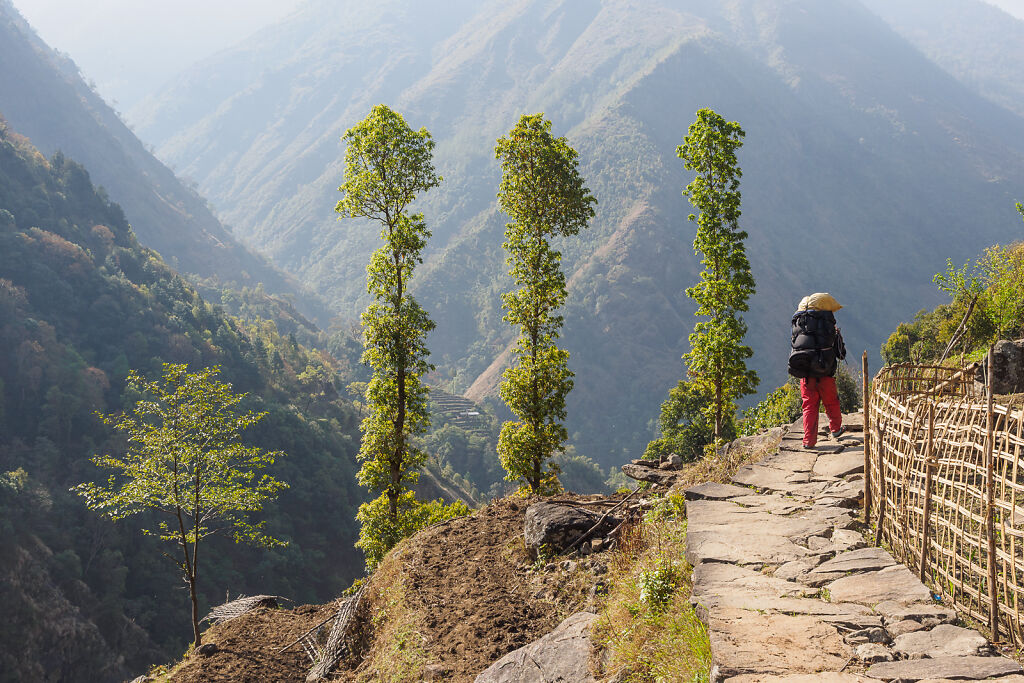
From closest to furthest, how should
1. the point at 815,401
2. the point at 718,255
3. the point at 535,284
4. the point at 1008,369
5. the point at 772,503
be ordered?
1. the point at 772,503
2. the point at 815,401
3. the point at 1008,369
4. the point at 718,255
5. the point at 535,284

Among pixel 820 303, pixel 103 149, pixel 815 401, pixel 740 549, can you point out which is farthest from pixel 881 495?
pixel 103 149

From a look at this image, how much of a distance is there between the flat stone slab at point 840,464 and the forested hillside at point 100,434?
135ft

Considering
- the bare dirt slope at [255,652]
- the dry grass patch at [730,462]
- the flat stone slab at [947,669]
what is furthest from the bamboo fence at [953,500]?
the bare dirt slope at [255,652]

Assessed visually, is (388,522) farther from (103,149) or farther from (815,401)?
(103,149)

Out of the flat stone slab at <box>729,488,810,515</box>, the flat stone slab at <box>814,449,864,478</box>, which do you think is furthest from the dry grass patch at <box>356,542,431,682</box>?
the flat stone slab at <box>814,449,864,478</box>

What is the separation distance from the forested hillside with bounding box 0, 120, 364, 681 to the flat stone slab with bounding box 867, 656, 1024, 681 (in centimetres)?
4277

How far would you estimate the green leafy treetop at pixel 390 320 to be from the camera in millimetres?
16828

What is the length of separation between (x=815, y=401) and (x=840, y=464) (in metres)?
0.94

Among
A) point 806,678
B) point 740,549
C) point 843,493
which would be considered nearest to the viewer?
point 806,678

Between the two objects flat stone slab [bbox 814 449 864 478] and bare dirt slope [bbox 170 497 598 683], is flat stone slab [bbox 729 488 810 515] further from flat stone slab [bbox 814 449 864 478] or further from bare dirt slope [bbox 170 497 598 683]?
bare dirt slope [bbox 170 497 598 683]

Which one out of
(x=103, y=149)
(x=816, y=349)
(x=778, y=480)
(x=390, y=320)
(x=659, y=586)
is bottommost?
(x=659, y=586)

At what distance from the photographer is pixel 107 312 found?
72250 millimetres

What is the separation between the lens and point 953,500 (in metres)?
5.09

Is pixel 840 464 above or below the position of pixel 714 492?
above
